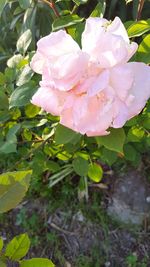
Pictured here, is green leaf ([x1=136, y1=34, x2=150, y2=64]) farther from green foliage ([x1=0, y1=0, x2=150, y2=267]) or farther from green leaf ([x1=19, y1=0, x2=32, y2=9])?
green leaf ([x1=19, y1=0, x2=32, y2=9])

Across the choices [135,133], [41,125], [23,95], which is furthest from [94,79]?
[41,125]

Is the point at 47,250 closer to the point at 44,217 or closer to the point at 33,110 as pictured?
the point at 44,217

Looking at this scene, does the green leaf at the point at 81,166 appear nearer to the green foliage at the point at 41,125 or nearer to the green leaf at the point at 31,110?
the green foliage at the point at 41,125

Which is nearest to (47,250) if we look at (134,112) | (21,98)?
(21,98)

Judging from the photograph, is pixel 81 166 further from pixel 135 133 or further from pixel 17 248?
pixel 17 248

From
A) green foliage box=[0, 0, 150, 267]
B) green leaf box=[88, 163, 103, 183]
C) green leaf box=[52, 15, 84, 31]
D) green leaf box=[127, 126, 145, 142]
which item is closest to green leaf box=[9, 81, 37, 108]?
green foliage box=[0, 0, 150, 267]

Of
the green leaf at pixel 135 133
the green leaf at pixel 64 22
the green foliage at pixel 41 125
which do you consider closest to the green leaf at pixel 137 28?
the green foliage at pixel 41 125
